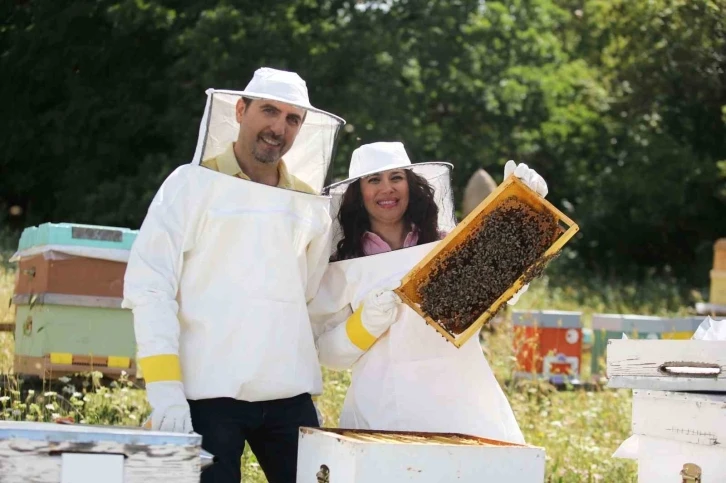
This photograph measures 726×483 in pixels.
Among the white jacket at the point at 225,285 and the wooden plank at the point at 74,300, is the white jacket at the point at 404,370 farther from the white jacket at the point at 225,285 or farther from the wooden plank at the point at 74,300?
the wooden plank at the point at 74,300

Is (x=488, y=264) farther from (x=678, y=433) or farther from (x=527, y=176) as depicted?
(x=678, y=433)

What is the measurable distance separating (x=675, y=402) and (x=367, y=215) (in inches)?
56.8

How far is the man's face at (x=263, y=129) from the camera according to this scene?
395cm

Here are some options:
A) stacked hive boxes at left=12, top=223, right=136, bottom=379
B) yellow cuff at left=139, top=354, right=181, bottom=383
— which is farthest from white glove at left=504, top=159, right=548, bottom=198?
stacked hive boxes at left=12, top=223, right=136, bottom=379

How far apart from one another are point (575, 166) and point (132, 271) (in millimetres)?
21292

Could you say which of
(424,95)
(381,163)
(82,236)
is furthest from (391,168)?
(424,95)

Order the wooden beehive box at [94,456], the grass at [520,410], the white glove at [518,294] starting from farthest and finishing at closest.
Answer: the grass at [520,410]
the white glove at [518,294]
the wooden beehive box at [94,456]

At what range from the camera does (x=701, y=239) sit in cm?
2397

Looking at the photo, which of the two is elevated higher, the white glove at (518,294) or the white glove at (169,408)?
the white glove at (518,294)

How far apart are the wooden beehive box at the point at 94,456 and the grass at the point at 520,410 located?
83.3 inches

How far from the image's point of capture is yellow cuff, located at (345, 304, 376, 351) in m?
4.09

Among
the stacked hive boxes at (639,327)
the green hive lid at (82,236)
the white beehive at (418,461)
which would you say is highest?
the green hive lid at (82,236)

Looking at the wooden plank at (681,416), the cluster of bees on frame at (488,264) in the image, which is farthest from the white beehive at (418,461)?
the cluster of bees on frame at (488,264)

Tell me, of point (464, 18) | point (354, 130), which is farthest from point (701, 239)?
point (354, 130)
